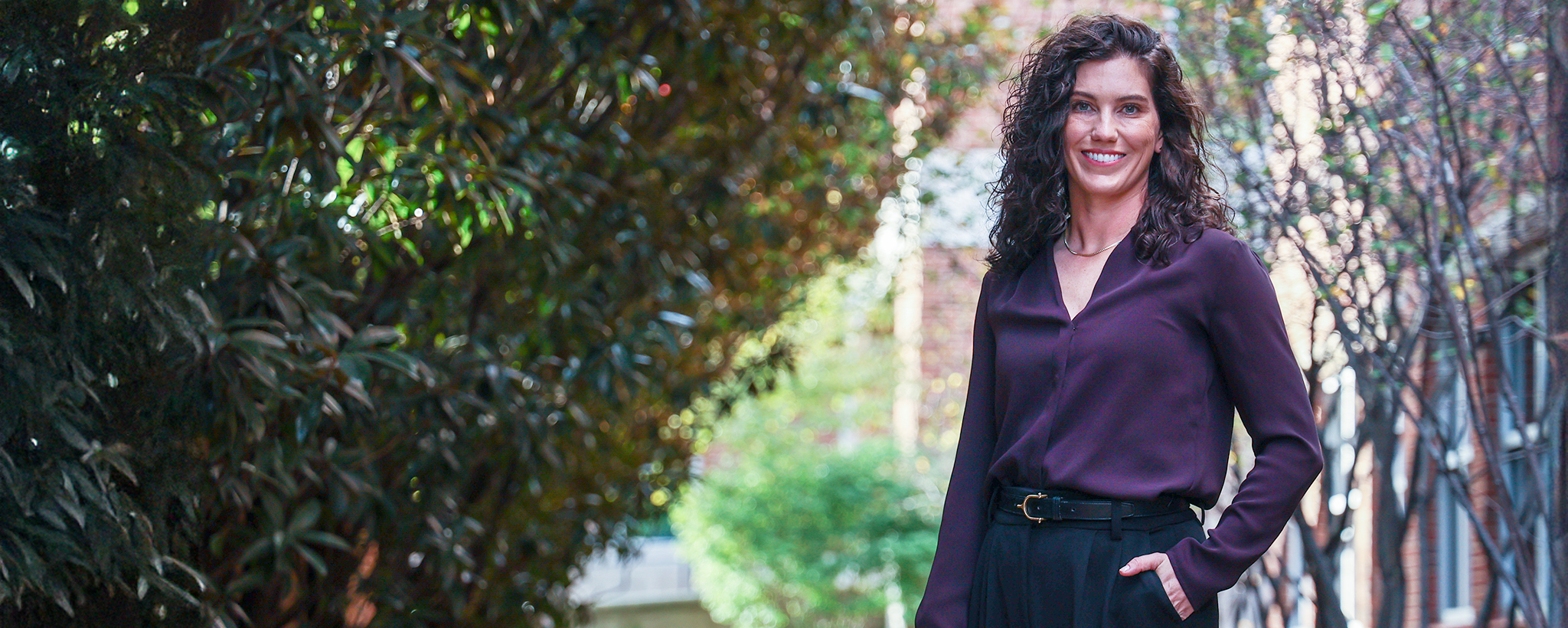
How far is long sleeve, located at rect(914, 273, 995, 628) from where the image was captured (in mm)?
1988

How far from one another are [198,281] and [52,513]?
18.6 inches

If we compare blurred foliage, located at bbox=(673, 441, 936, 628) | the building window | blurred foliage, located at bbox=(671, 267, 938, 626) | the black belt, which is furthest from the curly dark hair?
blurred foliage, located at bbox=(673, 441, 936, 628)

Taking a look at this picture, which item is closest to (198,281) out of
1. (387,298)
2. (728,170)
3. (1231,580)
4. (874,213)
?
(387,298)

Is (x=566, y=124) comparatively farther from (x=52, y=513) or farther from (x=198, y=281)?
(x=52, y=513)

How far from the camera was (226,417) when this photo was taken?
7.91ft

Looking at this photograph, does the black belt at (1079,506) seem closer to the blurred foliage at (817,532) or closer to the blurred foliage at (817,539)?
the blurred foliage at (817,532)

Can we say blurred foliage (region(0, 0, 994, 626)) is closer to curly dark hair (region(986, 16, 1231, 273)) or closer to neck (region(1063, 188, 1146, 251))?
curly dark hair (region(986, 16, 1231, 273))

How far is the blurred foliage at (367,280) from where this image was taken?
6.90ft

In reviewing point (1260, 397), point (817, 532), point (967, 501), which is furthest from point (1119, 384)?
point (817, 532)

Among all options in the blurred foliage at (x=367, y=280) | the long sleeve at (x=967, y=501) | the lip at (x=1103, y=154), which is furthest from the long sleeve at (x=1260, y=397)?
the blurred foliage at (x=367, y=280)

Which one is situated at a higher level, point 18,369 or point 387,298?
point 387,298

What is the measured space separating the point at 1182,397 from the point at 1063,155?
16.7 inches

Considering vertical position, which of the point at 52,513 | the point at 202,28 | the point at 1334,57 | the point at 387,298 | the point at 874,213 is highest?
the point at 874,213

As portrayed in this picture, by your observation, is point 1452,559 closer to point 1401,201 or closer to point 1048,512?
point 1401,201
